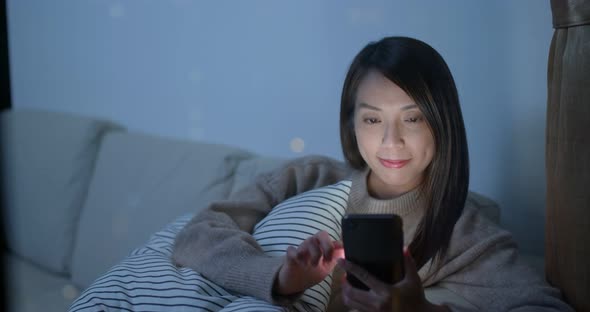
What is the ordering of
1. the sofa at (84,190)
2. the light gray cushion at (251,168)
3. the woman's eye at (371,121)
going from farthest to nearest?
the sofa at (84,190) < the light gray cushion at (251,168) < the woman's eye at (371,121)

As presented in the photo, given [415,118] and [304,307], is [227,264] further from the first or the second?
[415,118]

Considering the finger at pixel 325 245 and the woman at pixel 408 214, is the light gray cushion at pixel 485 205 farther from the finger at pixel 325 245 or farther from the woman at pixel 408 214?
the finger at pixel 325 245

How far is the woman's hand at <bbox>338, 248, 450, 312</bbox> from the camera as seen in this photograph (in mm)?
663

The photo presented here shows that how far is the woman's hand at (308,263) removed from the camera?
73 centimetres

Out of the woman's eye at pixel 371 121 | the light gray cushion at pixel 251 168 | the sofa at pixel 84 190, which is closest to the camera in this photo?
the woman's eye at pixel 371 121

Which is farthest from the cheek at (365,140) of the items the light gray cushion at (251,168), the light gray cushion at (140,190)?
the light gray cushion at (140,190)

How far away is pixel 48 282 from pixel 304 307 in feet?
3.10

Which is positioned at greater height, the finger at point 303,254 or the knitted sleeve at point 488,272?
the finger at point 303,254

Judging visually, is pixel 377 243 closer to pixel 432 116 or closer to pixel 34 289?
pixel 432 116

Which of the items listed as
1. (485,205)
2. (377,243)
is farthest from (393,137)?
(485,205)

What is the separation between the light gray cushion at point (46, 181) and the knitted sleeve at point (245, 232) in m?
0.72

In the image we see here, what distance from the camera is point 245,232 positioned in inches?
37.3

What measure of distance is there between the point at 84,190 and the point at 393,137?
1132 millimetres

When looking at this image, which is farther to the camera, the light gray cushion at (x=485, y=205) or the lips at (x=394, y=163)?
the light gray cushion at (x=485, y=205)
